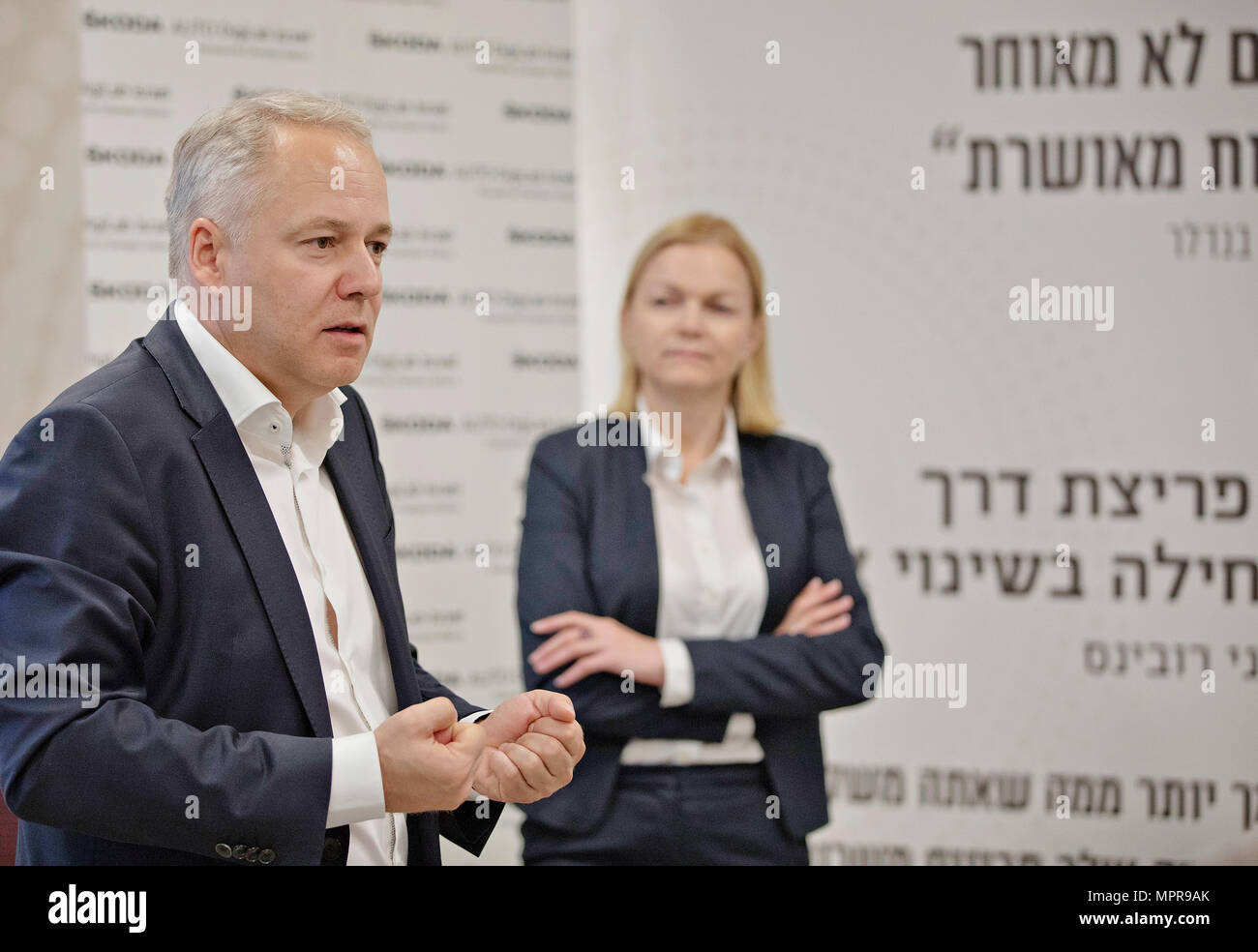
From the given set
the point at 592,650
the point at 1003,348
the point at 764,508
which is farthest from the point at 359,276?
the point at 1003,348

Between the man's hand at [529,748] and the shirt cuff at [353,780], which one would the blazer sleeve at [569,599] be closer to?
the man's hand at [529,748]

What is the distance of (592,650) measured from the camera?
269 cm

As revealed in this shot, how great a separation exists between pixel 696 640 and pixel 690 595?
0.15m

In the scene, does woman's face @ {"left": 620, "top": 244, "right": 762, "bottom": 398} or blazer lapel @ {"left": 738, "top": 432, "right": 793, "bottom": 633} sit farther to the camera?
woman's face @ {"left": 620, "top": 244, "right": 762, "bottom": 398}

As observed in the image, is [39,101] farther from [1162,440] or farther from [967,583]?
[1162,440]

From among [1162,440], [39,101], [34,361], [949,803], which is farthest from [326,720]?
[1162,440]

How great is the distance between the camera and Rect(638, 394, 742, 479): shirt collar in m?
2.99

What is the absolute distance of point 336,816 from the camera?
1470 millimetres

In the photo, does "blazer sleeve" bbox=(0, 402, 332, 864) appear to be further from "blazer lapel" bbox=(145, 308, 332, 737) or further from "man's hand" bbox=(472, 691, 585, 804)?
"man's hand" bbox=(472, 691, 585, 804)

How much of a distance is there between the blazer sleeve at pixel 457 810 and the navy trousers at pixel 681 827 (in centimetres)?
73
